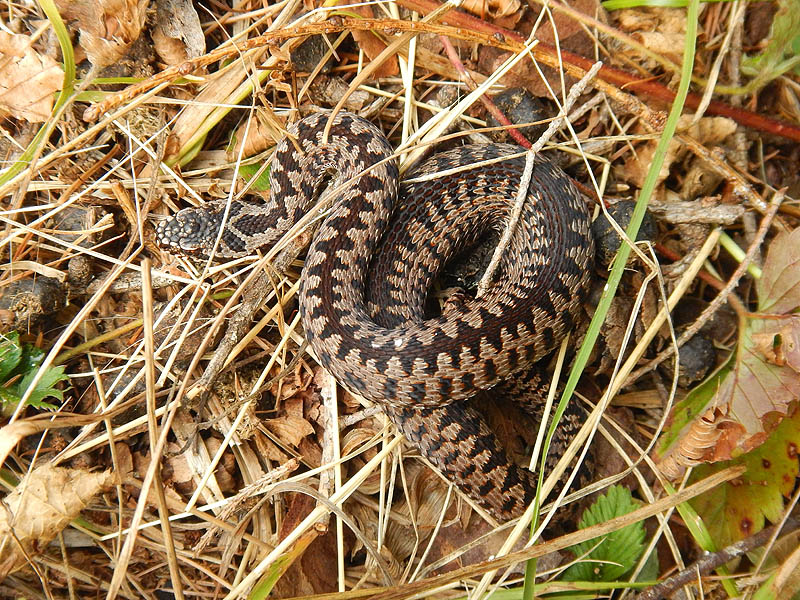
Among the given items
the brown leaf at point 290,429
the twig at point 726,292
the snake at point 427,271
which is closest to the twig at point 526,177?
the snake at point 427,271

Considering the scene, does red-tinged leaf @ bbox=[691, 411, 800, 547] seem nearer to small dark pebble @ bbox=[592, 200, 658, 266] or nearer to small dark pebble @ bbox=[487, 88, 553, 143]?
small dark pebble @ bbox=[592, 200, 658, 266]

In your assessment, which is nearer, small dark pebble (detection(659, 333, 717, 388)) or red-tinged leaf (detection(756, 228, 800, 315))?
red-tinged leaf (detection(756, 228, 800, 315))

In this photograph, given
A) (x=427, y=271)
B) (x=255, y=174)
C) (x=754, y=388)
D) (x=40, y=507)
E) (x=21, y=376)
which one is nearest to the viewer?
(x=40, y=507)

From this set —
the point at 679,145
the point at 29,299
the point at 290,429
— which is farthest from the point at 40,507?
the point at 679,145

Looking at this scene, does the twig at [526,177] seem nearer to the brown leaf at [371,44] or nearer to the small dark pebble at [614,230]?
the small dark pebble at [614,230]

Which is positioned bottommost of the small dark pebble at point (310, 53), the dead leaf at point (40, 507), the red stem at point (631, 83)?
the dead leaf at point (40, 507)

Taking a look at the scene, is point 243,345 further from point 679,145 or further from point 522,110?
point 679,145

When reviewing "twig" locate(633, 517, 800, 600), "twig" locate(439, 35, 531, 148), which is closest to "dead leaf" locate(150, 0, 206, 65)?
"twig" locate(439, 35, 531, 148)
